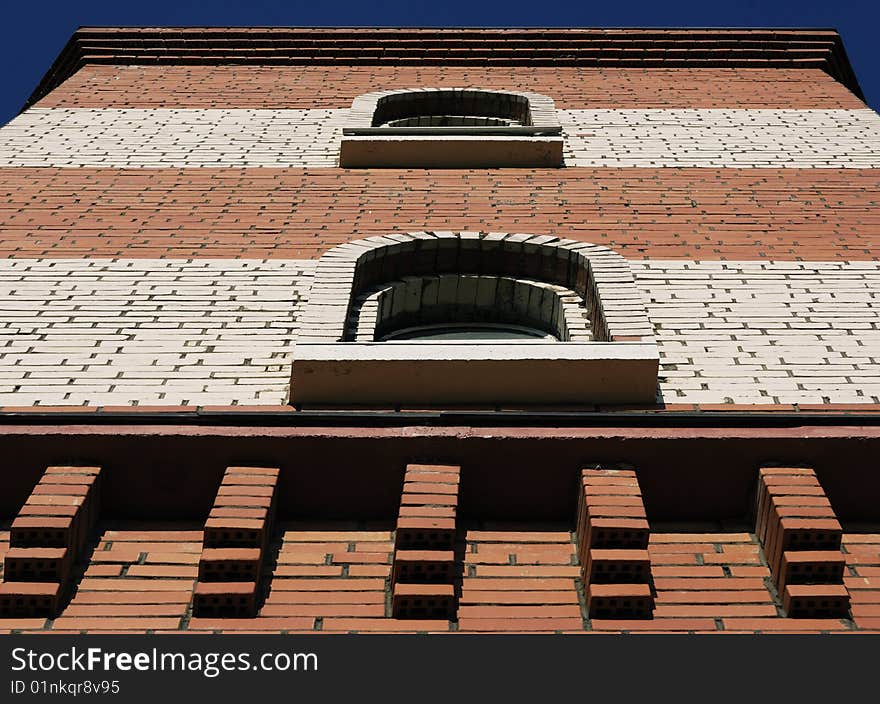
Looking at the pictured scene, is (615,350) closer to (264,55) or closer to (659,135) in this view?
(659,135)

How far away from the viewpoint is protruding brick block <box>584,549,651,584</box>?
135 inches

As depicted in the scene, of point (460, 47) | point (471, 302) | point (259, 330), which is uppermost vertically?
point (259, 330)

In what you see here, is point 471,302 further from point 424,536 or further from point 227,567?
point 227,567

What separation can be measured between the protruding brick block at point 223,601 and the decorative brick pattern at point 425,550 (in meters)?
0.47

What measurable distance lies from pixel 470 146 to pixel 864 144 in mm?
2917

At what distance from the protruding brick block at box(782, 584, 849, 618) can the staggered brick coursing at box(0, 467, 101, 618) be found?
7.75 feet

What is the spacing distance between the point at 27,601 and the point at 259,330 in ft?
6.12

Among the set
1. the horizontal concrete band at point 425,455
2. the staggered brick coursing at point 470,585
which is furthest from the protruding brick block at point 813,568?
the horizontal concrete band at point 425,455

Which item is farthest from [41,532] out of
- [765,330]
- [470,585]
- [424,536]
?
[765,330]

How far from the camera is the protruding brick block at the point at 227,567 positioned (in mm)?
3418

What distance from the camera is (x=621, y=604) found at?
3379 millimetres

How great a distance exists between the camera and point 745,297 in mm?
5238

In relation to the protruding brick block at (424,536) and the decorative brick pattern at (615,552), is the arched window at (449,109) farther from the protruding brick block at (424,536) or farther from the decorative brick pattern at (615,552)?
the protruding brick block at (424,536)
